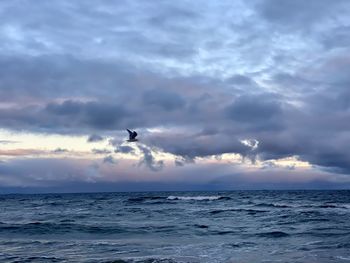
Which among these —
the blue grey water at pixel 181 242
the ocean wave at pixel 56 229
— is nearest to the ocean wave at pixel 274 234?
the blue grey water at pixel 181 242

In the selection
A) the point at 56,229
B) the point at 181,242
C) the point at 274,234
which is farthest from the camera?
the point at 56,229

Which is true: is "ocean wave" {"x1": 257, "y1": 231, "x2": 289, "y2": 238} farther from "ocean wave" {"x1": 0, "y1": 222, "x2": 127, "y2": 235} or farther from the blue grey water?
"ocean wave" {"x1": 0, "y1": 222, "x2": 127, "y2": 235}

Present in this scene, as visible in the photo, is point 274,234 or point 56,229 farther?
point 56,229

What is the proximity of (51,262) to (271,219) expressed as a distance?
24.2 metres

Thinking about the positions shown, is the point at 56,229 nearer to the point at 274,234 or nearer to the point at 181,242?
the point at 181,242

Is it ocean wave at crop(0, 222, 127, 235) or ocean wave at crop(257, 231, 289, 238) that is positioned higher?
ocean wave at crop(257, 231, 289, 238)

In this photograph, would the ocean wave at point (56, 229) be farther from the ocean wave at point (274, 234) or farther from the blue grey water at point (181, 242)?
the ocean wave at point (274, 234)

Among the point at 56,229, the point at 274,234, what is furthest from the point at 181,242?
the point at 56,229

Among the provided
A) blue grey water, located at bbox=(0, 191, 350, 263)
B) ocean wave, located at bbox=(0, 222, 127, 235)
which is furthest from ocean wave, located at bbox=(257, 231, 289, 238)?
ocean wave, located at bbox=(0, 222, 127, 235)

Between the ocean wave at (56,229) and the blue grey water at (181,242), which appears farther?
the ocean wave at (56,229)

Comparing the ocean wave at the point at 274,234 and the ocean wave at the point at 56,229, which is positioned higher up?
the ocean wave at the point at 274,234

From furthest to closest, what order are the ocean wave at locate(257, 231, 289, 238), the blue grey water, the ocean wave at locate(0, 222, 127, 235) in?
the ocean wave at locate(0, 222, 127, 235) → the ocean wave at locate(257, 231, 289, 238) → the blue grey water

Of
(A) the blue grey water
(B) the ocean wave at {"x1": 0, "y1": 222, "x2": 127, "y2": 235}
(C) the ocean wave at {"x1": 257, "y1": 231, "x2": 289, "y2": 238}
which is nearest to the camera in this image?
(A) the blue grey water

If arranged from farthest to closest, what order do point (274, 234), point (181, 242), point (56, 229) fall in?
point (56, 229) < point (274, 234) < point (181, 242)
